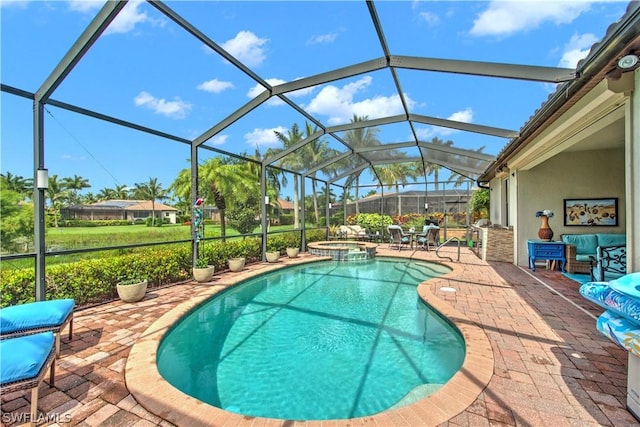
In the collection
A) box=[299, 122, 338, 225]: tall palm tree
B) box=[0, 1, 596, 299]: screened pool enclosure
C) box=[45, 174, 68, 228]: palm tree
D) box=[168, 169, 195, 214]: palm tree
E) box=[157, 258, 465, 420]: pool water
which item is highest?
box=[299, 122, 338, 225]: tall palm tree

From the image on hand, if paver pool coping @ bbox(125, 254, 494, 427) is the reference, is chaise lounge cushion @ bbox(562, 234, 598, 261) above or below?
above

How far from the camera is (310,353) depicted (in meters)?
3.72

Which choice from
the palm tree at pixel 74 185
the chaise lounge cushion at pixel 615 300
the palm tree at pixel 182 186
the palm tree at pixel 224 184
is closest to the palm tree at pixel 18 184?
the palm tree at pixel 74 185

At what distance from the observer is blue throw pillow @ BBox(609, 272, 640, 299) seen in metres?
2.01

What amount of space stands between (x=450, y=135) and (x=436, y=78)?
11.1 ft

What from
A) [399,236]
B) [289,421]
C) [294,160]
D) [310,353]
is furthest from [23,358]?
[294,160]

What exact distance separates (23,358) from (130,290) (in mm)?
3199

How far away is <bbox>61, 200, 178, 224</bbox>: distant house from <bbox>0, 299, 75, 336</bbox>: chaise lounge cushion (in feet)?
11.2

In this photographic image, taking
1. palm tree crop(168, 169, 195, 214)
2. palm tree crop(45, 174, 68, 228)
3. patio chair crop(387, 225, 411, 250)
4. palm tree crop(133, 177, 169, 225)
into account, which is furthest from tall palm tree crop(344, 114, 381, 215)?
palm tree crop(45, 174, 68, 228)

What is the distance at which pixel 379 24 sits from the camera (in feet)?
13.2

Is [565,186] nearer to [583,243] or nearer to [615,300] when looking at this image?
[583,243]

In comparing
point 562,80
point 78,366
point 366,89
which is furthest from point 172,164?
point 562,80

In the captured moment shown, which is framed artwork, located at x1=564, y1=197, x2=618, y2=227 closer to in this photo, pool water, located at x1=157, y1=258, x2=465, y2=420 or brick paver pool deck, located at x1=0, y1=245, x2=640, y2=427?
brick paver pool deck, located at x1=0, y1=245, x2=640, y2=427

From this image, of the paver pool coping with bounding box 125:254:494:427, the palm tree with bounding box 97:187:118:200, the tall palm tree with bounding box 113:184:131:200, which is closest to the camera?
the paver pool coping with bounding box 125:254:494:427
